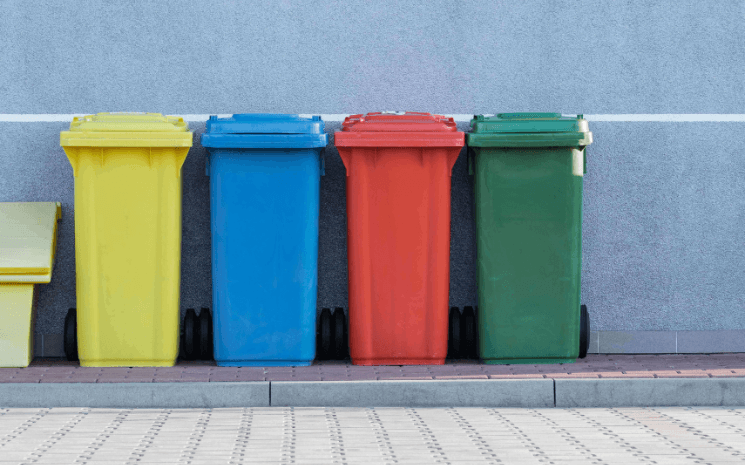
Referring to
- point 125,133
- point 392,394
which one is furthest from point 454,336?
point 125,133

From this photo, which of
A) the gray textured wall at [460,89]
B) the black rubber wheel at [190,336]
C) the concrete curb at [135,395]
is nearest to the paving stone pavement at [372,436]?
the concrete curb at [135,395]

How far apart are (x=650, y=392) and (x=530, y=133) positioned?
5.44ft

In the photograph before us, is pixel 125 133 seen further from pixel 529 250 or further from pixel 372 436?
pixel 529 250

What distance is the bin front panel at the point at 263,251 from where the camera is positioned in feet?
16.9

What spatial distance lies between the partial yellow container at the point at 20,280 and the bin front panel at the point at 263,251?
107 centimetres

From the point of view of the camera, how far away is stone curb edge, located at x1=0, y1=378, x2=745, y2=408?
458cm

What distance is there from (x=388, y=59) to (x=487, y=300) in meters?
1.82

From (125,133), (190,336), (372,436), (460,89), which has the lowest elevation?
(372,436)

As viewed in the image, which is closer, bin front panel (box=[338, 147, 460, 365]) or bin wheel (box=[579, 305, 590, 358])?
bin front panel (box=[338, 147, 460, 365])

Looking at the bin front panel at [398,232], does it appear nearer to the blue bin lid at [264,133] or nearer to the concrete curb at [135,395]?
the blue bin lid at [264,133]

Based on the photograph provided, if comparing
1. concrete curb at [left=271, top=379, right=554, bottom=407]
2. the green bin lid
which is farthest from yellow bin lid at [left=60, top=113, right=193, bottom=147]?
the green bin lid

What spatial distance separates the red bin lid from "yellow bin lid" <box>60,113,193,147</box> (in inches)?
38.6

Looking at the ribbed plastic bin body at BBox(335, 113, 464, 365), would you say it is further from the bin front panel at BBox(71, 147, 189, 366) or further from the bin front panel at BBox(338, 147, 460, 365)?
the bin front panel at BBox(71, 147, 189, 366)

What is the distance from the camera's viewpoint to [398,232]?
5.22m
